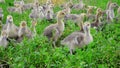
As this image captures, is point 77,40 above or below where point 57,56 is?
below

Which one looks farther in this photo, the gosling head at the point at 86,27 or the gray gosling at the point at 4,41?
the gosling head at the point at 86,27

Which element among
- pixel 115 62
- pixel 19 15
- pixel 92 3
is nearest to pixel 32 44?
pixel 115 62

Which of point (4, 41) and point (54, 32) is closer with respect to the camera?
point (4, 41)

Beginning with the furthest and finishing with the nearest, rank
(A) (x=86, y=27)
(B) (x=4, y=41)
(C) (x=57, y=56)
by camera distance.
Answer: (A) (x=86, y=27) → (B) (x=4, y=41) → (C) (x=57, y=56)

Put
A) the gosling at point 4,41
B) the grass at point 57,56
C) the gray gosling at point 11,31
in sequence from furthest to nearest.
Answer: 1. the gray gosling at point 11,31
2. the gosling at point 4,41
3. the grass at point 57,56

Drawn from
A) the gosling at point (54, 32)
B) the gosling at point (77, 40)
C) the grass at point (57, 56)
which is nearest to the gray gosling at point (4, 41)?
the grass at point (57, 56)

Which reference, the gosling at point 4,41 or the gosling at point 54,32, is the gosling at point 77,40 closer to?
the gosling at point 54,32

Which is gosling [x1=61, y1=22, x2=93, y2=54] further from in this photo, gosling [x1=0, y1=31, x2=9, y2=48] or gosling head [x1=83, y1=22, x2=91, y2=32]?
gosling [x1=0, y1=31, x2=9, y2=48]

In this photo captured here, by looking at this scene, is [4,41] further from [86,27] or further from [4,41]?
[86,27]

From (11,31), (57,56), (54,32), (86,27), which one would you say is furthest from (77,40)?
(11,31)

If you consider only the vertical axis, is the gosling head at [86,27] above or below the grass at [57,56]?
above

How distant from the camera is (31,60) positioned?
638 cm

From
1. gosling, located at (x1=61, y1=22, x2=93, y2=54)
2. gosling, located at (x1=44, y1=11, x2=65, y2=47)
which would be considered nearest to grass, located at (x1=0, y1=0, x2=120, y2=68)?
gosling, located at (x1=61, y1=22, x2=93, y2=54)

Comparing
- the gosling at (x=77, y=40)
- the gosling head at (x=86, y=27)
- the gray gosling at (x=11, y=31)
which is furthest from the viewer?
the gray gosling at (x=11, y=31)
